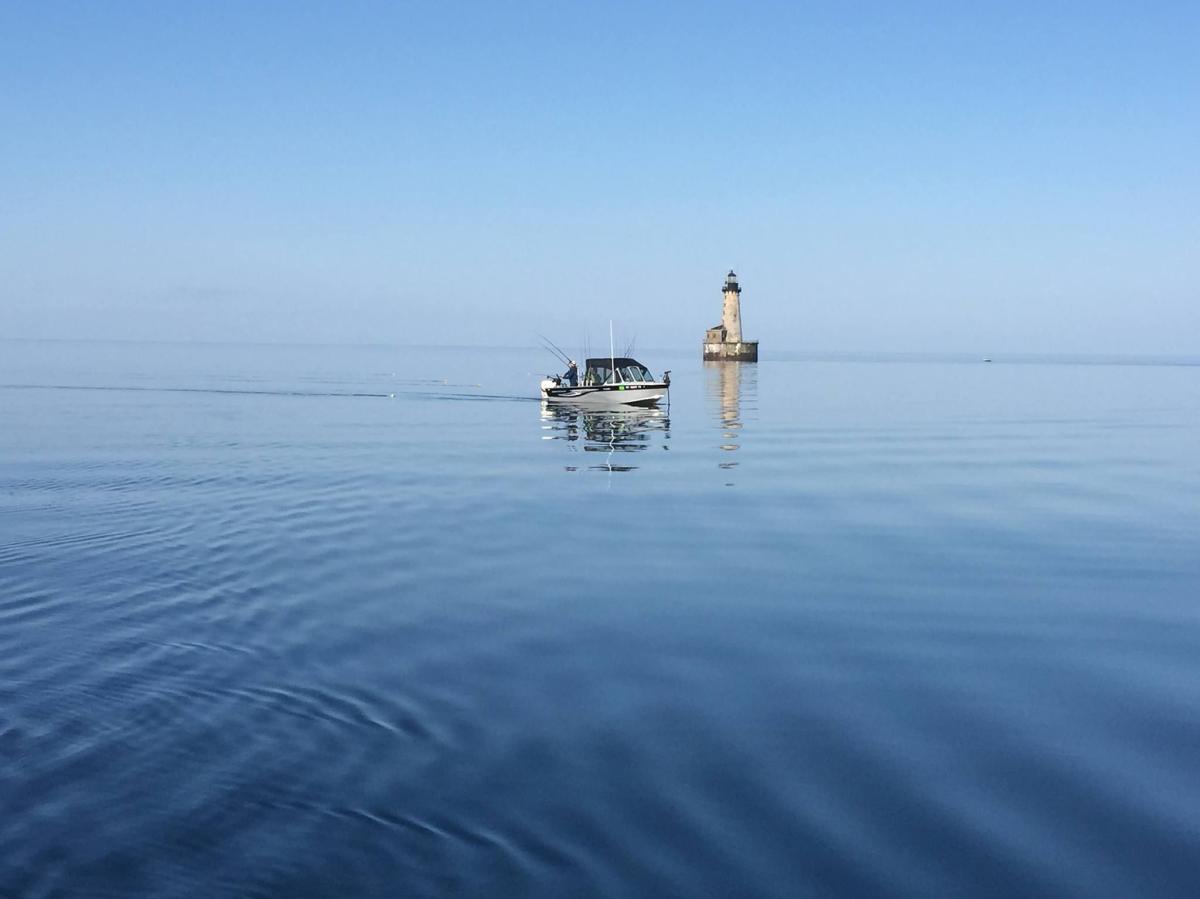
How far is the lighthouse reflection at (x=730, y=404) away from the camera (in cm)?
3556

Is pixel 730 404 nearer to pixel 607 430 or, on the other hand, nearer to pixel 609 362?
pixel 609 362

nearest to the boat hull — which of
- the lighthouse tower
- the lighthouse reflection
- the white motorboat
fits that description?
the white motorboat

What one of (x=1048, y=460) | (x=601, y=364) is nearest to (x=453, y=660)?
(x=1048, y=460)

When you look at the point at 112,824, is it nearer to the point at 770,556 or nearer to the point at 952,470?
the point at 770,556

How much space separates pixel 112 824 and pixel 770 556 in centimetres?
1145

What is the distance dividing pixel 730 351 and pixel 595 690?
12896 cm

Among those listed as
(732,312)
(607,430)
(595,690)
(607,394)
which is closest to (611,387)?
(607,394)

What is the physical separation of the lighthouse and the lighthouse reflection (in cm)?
2560

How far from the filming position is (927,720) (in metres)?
8.77

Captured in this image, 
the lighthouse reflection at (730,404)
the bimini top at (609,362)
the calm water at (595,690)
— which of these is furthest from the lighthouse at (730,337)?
the calm water at (595,690)

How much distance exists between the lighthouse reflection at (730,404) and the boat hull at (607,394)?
362cm

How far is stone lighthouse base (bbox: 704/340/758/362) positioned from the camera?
13625 cm

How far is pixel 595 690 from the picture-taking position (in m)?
9.53

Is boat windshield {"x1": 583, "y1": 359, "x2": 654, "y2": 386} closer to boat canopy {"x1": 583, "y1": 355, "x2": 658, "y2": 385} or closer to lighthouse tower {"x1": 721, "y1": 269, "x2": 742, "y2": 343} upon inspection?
boat canopy {"x1": 583, "y1": 355, "x2": 658, "y2": 385}
